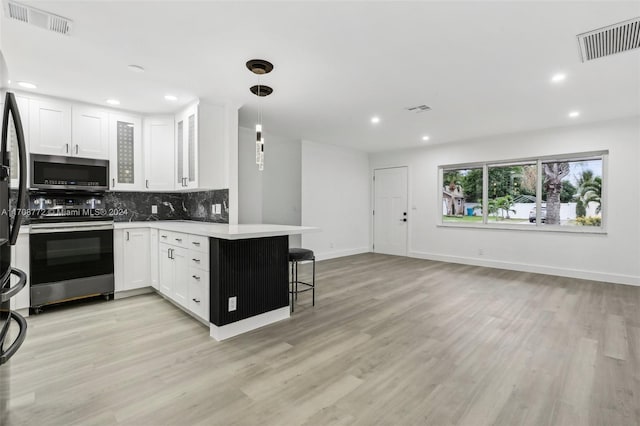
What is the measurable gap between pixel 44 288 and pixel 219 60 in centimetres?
300

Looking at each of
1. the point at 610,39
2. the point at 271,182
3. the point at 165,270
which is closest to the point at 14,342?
the point at 165,270

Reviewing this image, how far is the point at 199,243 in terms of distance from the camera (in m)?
2.81

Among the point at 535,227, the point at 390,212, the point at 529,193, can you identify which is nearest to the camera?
the point at 535,227

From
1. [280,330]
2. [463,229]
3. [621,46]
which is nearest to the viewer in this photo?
[621,46]

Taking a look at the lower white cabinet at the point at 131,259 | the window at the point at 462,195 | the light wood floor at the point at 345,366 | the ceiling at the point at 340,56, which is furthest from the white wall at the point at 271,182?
the window at the point at 462,195

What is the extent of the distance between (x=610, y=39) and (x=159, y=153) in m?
4.88

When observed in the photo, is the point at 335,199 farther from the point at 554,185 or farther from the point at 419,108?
the point at 554,185

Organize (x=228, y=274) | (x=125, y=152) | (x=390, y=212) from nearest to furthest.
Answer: (x=228, y=274) < (x=125, y=152) < (x=390, y=212)

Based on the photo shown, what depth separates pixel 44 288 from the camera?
3168mm

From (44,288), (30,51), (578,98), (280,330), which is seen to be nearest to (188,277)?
(280,330)

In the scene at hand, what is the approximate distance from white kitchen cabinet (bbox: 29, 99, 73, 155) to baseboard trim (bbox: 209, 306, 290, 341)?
2.85 meters

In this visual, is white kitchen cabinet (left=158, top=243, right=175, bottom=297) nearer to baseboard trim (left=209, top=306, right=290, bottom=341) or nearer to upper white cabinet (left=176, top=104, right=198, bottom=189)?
upper white cabinet (left=176, top=104, right=198, bottom=189)

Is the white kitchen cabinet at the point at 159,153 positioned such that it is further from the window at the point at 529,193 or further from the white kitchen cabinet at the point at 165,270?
the window at the point at 529,193

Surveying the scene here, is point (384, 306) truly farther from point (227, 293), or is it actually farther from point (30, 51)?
point (30, 51)
